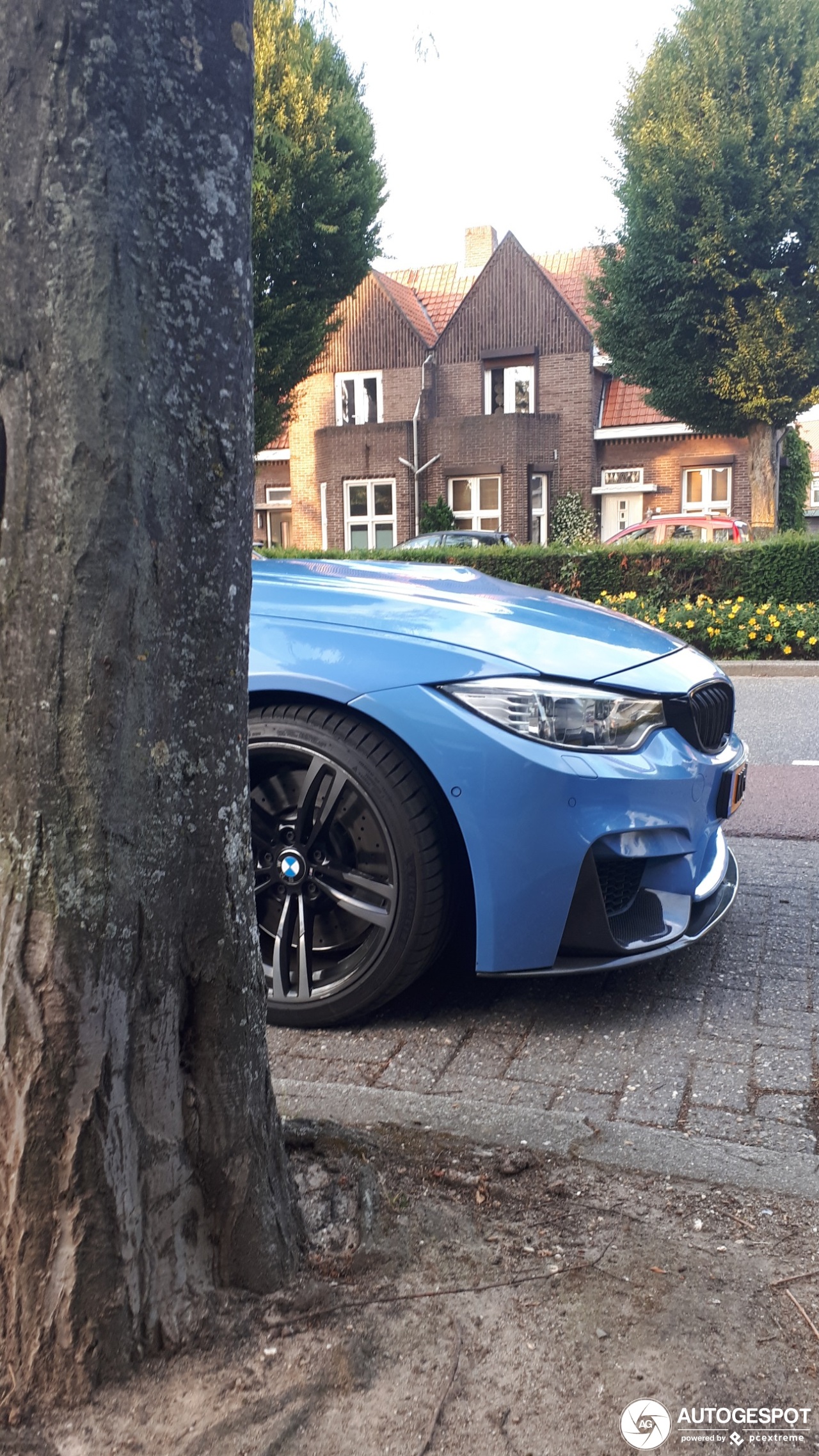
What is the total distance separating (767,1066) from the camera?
2.96 meters

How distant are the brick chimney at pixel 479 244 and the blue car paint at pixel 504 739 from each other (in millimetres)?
38159

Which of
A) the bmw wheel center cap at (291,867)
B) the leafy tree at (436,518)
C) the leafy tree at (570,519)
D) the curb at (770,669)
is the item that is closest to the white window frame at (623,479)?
the leafy tree at (570,519)

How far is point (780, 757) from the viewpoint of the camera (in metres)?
7.64

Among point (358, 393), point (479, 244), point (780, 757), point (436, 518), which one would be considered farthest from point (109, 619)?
point (479, 244)

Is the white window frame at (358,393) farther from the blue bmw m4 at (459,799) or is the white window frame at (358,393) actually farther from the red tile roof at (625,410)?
the blue bmw m4 at (459,799)

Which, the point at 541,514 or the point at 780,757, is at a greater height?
the point at 541,514

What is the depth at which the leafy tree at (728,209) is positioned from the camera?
18.8m

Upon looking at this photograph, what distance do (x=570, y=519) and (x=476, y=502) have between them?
270 cm

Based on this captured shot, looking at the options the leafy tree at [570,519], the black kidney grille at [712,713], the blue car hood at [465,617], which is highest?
the leafy tree at [570,519]

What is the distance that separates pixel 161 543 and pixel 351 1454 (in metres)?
1.31

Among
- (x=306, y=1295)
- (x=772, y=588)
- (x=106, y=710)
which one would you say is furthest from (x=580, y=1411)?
(x=772, y=588)

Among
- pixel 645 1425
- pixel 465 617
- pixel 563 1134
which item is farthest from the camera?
pixel 465 617

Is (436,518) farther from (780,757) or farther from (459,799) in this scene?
(459,799)

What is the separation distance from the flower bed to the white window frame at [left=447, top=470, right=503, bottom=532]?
18950 millimetres
